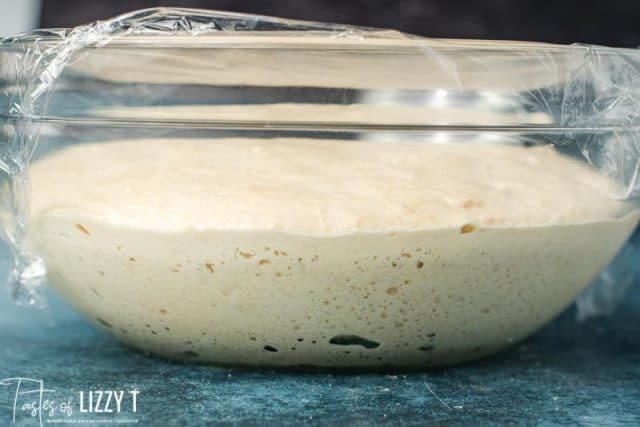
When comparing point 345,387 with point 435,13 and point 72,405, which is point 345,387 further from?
point 435,13

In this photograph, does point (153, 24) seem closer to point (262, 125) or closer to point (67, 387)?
point (262, 125)

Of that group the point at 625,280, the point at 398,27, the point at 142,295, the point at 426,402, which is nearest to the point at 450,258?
the point at 426,402

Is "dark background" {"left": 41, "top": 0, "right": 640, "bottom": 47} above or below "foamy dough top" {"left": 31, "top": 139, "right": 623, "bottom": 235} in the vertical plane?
above

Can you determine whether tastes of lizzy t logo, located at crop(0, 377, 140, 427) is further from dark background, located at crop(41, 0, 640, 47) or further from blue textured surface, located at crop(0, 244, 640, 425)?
dark background, located at crop(41, 0, 640, 47)

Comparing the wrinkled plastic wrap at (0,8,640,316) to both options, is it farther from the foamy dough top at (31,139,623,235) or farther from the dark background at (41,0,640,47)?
the dark background at (41,0,640,47)

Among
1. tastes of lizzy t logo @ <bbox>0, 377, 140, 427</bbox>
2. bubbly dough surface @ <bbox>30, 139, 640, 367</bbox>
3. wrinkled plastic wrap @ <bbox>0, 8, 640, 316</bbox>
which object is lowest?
tastes of lizzy t logo @ <bbox>0, 377, 140, 427</bbox>

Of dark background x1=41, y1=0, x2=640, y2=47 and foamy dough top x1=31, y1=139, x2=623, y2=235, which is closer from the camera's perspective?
foamy dough top x1=31, y1=139, x2=623, y2=235

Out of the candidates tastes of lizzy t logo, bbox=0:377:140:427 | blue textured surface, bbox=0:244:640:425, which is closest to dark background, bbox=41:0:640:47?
blue textured surface, bbox=0:244:640:425

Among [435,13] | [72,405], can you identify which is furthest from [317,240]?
[435,13]
